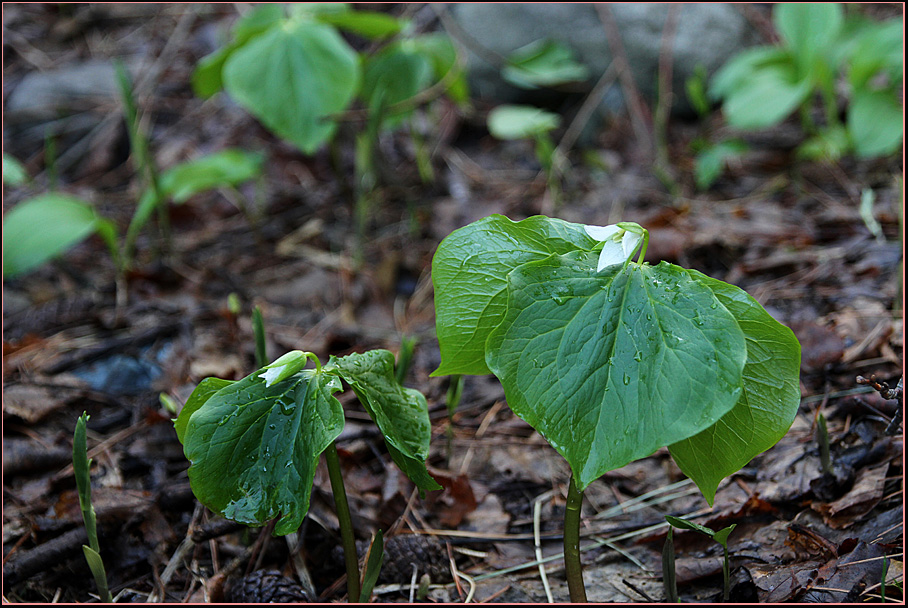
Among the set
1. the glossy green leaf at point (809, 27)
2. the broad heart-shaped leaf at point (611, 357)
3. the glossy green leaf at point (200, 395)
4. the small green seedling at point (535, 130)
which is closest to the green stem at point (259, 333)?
the glossy green leaf at point (200, 395)

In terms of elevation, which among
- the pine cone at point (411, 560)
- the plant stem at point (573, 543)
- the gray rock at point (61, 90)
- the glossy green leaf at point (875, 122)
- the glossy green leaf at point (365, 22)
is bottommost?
the pine cone at point (411, 560)

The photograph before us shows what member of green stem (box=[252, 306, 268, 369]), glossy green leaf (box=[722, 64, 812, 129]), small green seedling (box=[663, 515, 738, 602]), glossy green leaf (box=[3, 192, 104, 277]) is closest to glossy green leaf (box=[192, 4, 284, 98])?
glossy green leaf (box=[3, 192, 104, 277])

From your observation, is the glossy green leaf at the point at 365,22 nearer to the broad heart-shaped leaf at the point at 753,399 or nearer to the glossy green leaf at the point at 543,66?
the glossy green leaf at the point at 543,66

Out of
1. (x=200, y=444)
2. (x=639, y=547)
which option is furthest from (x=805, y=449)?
(x=200, y=444)

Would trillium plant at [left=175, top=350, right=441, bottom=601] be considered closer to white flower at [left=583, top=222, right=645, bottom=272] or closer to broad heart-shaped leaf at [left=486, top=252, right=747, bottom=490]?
broad heart-shaped leaf at [left=486, top=252, right=747, bottom=490]

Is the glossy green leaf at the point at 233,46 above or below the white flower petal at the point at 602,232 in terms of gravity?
above

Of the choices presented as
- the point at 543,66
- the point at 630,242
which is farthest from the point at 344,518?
the point at 543,66

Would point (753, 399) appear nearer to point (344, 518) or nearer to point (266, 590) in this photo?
point (344, 518)

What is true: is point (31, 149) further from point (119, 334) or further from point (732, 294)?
point (732, 294)
